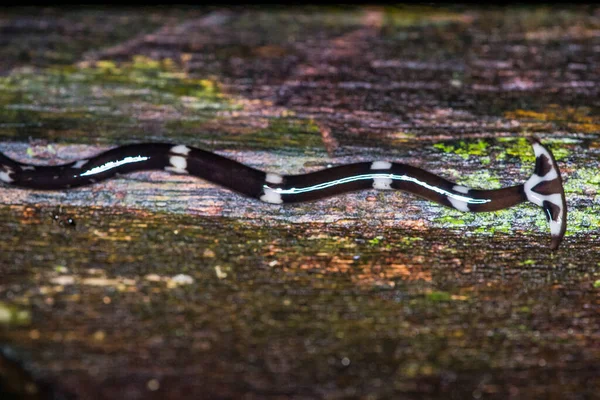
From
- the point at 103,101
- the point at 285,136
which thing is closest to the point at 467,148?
the point at 285,136

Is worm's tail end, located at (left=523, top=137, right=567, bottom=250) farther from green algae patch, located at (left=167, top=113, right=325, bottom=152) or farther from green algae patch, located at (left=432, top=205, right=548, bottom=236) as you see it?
green algae patch, located at (left=167, top=113, right=325, bottom=152)

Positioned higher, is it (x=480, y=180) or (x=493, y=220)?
(x=480, y=180)

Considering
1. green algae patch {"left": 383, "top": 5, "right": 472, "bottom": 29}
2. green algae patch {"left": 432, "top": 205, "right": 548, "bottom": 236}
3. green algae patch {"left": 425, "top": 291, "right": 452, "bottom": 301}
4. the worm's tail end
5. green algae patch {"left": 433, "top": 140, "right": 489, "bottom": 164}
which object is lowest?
green algae patch {"left": 425, "top": 291, "right": 452, "bottom": 301}

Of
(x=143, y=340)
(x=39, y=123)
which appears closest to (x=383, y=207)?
(x=143, y=340)

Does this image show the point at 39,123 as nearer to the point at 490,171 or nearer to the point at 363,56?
the point at 363,56

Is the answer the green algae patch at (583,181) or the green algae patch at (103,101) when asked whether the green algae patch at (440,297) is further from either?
the green algae patch at (103,101)

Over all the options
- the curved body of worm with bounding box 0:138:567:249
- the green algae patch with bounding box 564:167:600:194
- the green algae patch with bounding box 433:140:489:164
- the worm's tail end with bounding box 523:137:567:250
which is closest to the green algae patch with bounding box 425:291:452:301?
the curved body of worm with bounding box 0:138:567:249

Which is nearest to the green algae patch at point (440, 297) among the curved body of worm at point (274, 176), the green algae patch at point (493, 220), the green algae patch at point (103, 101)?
the green algae patch at point (493, 220)

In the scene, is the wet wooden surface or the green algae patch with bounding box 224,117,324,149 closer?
the wet wooden surface

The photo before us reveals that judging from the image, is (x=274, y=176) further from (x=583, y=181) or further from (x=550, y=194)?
(x=583, y=181)
